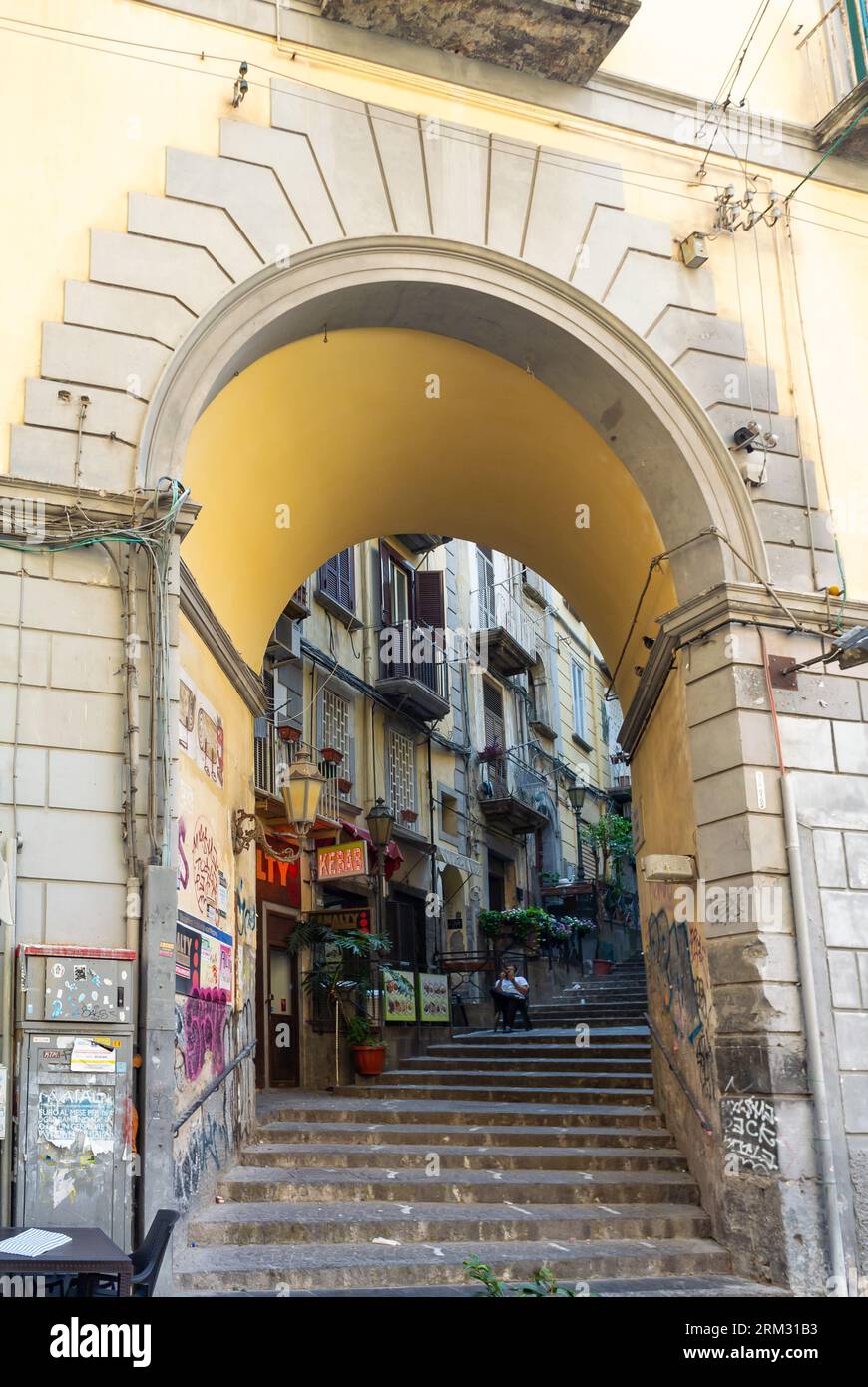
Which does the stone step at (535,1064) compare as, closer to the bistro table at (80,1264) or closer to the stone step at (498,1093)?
the stone step at (498,1093)

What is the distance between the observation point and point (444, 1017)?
62.3 ft

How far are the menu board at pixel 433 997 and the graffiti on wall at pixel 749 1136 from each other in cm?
935

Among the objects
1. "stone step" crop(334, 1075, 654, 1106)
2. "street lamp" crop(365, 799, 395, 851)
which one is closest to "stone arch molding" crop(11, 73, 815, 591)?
"stone step" crop(334, 1075, 654, 1106)

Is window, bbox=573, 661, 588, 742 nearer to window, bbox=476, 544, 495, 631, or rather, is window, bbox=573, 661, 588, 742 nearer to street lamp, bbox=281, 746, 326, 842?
window, bbox=476, 544, 495, 631

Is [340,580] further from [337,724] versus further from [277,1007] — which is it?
[277,1007]

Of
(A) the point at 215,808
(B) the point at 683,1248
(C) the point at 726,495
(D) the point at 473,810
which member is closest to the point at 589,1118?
(B) the point at 683,1248

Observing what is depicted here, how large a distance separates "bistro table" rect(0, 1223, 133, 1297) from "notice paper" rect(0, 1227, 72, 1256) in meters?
0.03

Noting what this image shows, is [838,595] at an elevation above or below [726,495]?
below

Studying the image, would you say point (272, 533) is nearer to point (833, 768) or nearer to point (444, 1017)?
point (833, 768)

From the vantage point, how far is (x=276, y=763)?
18.7 meters

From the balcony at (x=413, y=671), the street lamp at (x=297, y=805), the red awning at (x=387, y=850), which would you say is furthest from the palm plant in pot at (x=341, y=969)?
the balcony at (x=413, y=671)

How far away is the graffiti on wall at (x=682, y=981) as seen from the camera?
9.88m

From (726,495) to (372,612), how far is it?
1321 centimetres

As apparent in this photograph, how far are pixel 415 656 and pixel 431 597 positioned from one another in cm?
205
